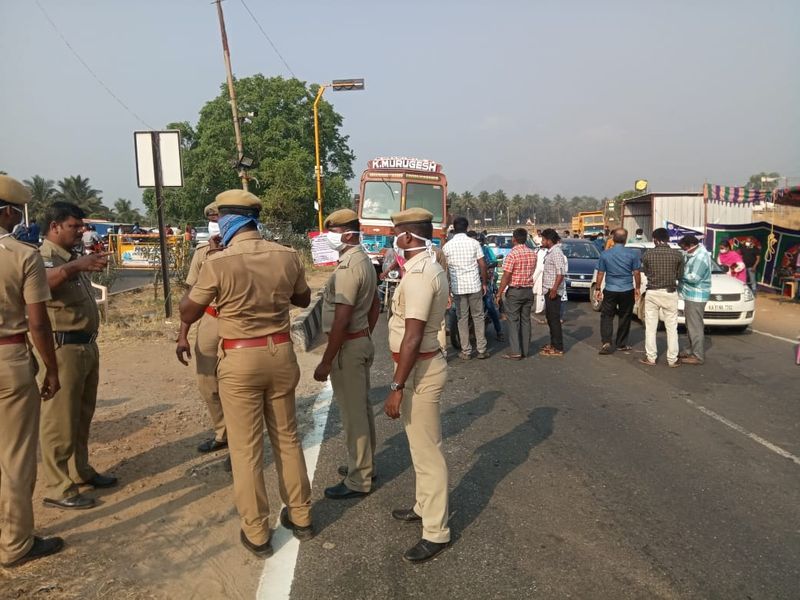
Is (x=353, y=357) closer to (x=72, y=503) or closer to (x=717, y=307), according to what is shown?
(x=72, y=503)

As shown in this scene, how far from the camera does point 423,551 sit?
10.6ft

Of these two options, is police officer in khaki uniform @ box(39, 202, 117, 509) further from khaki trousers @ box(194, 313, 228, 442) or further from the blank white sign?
the blank white sign

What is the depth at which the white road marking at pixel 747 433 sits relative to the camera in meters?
4.78

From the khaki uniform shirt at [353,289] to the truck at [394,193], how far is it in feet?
37.1

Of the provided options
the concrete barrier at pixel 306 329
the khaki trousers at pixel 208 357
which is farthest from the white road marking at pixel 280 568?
the concrete barrier at pixel 306 329

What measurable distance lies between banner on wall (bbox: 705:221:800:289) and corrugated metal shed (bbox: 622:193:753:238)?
72 cm

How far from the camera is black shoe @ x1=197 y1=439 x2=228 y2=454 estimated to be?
4.82 m

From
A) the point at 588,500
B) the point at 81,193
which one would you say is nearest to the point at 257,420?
the point at 588,500

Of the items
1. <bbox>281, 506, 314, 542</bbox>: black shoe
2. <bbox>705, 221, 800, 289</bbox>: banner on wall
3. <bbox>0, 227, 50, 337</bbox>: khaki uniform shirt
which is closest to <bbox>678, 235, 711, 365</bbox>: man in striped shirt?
<bbox>281, 506, 314, 542</bbox>: black shoe

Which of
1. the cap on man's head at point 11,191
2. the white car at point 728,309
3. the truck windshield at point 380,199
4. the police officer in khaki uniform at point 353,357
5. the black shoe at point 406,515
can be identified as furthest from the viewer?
the truck windshield at point 380,199

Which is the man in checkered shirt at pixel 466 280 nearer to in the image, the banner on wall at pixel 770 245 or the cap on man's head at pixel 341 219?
the cap on man's head at pixel 341 219

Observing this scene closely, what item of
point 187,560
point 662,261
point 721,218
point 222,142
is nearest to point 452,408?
point 187,560

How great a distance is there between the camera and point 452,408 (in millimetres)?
6090

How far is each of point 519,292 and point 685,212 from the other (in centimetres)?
1397
